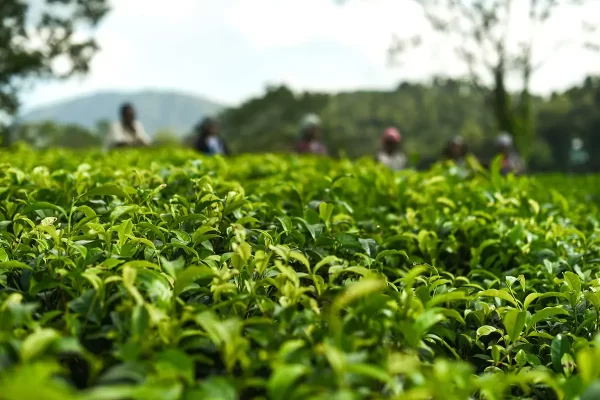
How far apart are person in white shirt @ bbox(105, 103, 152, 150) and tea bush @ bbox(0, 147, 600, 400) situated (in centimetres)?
583

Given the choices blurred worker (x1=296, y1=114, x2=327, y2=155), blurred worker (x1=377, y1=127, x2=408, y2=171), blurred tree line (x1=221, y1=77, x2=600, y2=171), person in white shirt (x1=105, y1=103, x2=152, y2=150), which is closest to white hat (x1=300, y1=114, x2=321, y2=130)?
blurred worker (x1=296, y1=114, x2=327, y2=155)

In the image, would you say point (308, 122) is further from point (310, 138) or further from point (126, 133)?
point (126, 133)

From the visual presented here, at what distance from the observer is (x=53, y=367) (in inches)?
35.4

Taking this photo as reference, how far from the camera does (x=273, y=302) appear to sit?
144 cm

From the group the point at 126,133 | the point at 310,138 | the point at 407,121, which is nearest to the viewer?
the point at 126,133

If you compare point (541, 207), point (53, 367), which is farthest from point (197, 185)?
point (541, 207)

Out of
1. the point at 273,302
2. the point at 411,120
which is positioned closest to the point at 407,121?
the point at 411,120

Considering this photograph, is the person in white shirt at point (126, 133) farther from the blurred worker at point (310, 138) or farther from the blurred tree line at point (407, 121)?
the blurred tree line at point (407, 121)

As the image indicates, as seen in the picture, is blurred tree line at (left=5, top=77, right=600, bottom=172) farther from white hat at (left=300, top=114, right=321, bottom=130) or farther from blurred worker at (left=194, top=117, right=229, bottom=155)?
blurred worker at (left=194, top=117, right=229, bottom=155)

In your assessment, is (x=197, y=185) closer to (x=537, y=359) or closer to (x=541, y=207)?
(x=537, y=359)

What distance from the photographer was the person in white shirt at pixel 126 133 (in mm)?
8547

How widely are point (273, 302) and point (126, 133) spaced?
25.8ft

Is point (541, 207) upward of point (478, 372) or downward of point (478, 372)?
upward

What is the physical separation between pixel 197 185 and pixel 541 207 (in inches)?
74.7
